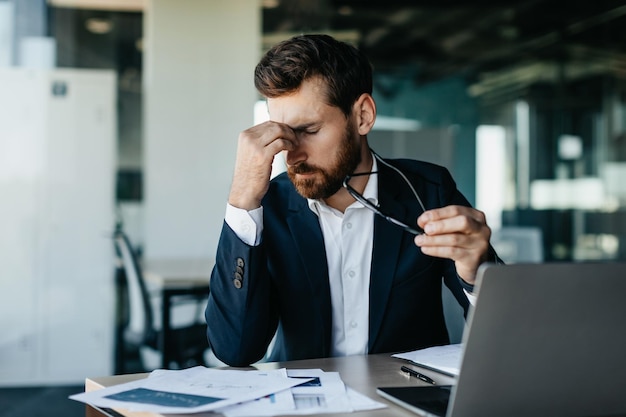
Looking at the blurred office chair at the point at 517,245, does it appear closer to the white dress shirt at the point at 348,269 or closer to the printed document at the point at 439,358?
the white dress shirt at the point at 348,269

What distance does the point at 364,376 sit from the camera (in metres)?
1.30

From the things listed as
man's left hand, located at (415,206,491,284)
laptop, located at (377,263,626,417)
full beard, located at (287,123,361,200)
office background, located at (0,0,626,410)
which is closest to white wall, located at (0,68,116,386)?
office background, located at (0,0,626,410)

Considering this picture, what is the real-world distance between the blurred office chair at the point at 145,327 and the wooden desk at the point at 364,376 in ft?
6.74

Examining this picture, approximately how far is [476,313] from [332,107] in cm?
98

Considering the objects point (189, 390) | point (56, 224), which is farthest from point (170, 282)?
point (189, 390)

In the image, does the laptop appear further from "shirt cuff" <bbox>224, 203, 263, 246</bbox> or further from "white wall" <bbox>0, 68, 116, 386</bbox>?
"white wall" <bbox>0, 68, 116, 386</bbox>

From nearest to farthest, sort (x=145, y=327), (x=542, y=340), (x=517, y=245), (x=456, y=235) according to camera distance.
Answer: (x=542, y=340) < (x=456, y=235) < (x=145, y=327) < (x=517, y=245)

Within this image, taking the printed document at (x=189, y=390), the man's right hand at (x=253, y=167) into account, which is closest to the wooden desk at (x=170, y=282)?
the man's right hand at (x=253, y=167)

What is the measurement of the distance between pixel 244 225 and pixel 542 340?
74 centimetres

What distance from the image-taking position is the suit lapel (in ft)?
5.49

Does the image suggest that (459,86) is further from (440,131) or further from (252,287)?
(252,287)

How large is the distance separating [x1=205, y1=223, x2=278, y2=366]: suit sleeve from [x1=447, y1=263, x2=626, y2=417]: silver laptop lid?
68 cm

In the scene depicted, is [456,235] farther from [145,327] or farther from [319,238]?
[145,327]

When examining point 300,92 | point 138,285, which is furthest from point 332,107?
point 138,285
